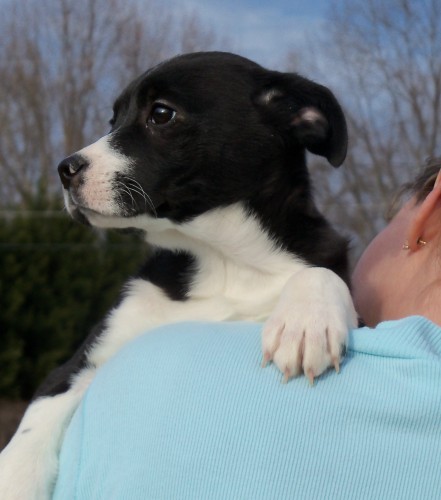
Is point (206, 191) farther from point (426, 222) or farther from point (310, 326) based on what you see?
point (310, 326)

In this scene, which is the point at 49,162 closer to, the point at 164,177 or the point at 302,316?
the point at 164,177

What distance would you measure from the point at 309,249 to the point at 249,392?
1.24 metres

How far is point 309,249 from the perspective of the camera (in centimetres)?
281

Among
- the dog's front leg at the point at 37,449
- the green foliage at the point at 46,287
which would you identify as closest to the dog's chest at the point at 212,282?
the dog's front leg at the point at 37,449

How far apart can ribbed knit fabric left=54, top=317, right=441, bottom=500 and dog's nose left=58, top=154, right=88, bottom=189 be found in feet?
3.64

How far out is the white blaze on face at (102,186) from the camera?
8.80 feet

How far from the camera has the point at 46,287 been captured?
8984mm

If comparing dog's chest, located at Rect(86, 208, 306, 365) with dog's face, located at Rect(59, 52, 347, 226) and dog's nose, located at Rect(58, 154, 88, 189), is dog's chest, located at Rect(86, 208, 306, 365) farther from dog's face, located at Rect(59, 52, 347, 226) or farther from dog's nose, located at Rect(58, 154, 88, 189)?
dog's nose, located at Rect(58, 154, 88, 189)

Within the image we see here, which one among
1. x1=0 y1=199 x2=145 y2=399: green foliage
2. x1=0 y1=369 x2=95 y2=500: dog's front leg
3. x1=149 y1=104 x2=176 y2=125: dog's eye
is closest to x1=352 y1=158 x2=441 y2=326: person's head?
x1=149 y1=104 x2=176 y2=125: dog's eye

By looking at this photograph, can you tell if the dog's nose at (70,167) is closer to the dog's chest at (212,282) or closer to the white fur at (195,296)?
the white fur at (195,296)

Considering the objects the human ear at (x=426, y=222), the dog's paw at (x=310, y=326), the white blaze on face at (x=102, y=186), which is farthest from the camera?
the white blaze on face at (x=102, y=186)

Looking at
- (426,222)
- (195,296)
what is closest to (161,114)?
(195,296)

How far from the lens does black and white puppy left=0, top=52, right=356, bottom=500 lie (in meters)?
2.70

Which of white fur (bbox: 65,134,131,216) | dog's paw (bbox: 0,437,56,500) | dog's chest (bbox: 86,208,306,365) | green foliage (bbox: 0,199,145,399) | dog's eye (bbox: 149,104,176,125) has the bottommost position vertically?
green foliage (bbox: 0,199,145,399)
